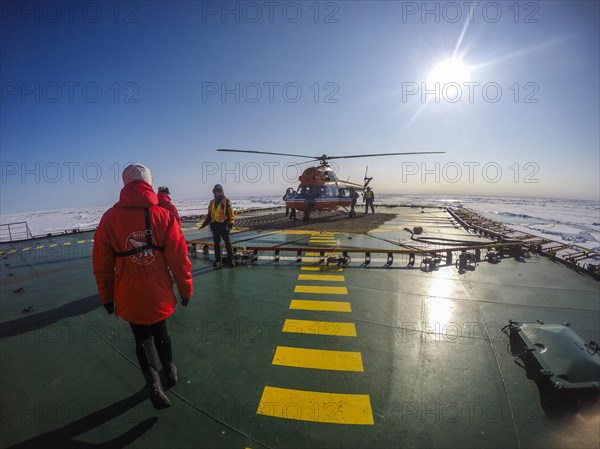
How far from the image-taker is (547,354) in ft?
9.31

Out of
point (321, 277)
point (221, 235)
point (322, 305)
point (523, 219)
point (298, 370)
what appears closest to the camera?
point (298, 370)

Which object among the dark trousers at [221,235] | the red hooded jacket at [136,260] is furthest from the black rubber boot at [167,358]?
the dark trousers at [221,235]

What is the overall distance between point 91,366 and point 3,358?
4.27 feet

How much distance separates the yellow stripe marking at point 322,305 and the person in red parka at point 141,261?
251 centimetres

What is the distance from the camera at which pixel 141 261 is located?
98.1 inches

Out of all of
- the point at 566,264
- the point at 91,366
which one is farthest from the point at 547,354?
the point at 566,264

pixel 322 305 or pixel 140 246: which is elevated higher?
pixel 140 246

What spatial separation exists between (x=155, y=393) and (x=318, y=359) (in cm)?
182

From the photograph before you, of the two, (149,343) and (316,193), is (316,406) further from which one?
(316,193)

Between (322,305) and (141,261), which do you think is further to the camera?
(322,305)

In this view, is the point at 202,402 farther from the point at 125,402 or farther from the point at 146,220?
the point at 146,220

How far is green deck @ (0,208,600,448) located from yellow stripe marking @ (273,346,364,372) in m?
0.02
